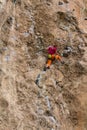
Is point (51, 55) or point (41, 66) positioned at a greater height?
point (51, 55)

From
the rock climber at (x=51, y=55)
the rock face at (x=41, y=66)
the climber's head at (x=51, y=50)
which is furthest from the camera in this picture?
the climber's head at (x=51, y=50)

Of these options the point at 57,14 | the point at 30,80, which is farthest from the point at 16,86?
the point at 57,14

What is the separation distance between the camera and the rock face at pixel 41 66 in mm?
12492

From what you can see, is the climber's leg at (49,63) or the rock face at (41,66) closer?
the rock face at (41,66)

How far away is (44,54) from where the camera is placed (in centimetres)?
1438

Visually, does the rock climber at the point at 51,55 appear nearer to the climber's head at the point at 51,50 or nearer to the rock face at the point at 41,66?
the climber's head at the point at 51,50

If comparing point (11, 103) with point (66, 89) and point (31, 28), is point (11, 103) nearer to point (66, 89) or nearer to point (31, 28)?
point (66, 89)

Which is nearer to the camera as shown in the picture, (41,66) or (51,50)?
(41,66)

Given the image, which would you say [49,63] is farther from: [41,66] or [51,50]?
[51,50]

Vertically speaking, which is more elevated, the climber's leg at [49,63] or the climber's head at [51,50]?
the climber's head at [51,50]

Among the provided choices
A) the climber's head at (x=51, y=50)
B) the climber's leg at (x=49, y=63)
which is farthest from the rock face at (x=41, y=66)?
the climber's head at (x=51, y=50)

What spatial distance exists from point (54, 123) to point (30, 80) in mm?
1868

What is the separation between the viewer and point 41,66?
13992mm

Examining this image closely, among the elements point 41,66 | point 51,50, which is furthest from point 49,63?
point 51,50
